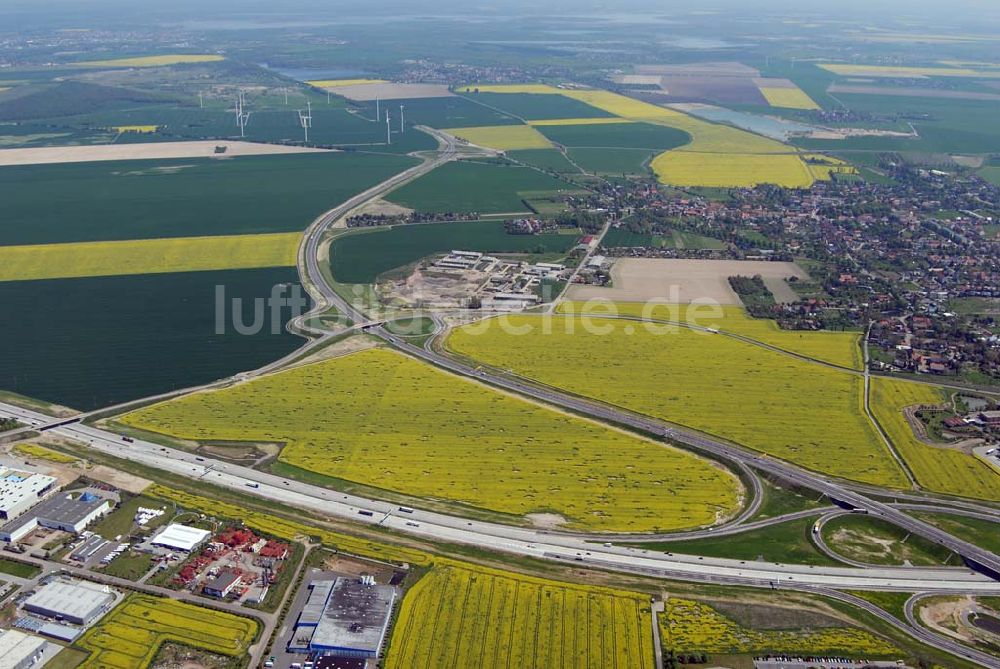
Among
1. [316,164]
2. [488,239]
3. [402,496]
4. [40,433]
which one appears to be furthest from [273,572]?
[316,164]

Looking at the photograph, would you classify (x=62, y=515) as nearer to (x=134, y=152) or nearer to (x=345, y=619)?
(x=345, y=619)

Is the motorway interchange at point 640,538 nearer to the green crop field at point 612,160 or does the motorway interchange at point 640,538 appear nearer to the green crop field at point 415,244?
the green crop field at point 415,244

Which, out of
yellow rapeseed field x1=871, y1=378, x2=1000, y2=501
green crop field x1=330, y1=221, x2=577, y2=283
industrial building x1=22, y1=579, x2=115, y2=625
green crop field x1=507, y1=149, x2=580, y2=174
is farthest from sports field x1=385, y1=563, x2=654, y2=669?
green crop field x1=507, y1=149, x2=580, y2=174

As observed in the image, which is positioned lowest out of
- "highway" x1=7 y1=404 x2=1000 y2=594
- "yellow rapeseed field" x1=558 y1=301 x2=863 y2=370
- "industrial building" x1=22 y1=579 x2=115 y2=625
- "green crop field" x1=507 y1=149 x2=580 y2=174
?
"industrial building" x1=22 y1=579 x2=115 y2=625

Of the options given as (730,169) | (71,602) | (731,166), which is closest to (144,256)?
(71,602)

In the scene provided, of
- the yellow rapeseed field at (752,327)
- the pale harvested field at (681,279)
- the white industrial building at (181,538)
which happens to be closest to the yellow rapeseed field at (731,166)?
the pale harvested field at (681,279)

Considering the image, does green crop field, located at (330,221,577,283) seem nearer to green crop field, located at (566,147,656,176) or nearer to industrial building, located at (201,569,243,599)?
green crop field, located at (566,147,656,176)
